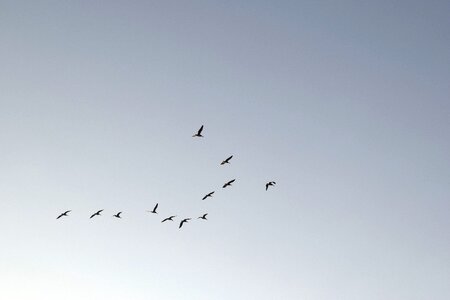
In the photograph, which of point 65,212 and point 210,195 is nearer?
point 210,195

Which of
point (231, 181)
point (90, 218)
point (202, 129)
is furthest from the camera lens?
point (90, 218)

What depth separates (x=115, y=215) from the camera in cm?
5975

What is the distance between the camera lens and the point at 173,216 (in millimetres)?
57438

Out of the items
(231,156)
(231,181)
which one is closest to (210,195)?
(231,181)

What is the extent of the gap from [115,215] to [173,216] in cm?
889

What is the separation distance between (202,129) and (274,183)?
38.9ft

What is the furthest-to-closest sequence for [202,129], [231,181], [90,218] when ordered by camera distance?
[90,218], [231,181], [202,129]

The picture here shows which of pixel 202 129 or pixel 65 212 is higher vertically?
pixel 202 129

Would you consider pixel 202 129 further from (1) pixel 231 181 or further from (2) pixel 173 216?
(2) pixel 173 216

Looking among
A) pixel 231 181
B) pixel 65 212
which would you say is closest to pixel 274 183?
pixel 231 181

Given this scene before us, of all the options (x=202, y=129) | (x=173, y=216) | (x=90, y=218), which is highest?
(x=202, y=129)

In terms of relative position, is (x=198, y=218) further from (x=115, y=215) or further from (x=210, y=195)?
(x=115, y=215)

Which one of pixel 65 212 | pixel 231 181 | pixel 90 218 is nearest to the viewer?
pixel 231 181

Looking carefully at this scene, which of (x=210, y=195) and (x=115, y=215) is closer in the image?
(x=210, y=195)
